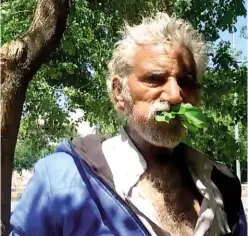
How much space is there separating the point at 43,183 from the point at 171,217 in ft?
1.29

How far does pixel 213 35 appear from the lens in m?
6.71

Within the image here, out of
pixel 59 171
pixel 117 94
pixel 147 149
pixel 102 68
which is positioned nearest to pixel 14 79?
pixel 117 94

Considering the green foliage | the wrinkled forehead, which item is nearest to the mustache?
the wrinkled forehead

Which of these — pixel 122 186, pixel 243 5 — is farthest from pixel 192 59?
pixel 243 5

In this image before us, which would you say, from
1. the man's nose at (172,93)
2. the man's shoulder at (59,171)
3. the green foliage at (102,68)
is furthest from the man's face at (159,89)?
the green foliage at (102,68)

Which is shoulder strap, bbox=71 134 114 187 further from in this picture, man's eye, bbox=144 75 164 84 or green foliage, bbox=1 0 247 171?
green foliage, bbox=1 0 247 171

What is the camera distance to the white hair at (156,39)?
5.64 feet

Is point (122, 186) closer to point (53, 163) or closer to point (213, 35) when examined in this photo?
point (53, 163)

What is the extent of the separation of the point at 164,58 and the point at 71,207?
21.1 inches

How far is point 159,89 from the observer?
1.61m

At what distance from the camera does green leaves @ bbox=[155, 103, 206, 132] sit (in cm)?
156

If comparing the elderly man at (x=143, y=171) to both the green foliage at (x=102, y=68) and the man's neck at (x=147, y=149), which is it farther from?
the green foliage at (x=102, y=68)

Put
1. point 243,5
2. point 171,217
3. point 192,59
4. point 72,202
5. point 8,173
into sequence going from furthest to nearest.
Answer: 1. point 243,5
2. point 8,173
3. point 192,59
4. point 171,217
5. point 72,202

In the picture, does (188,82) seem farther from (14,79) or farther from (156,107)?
(14,79)
